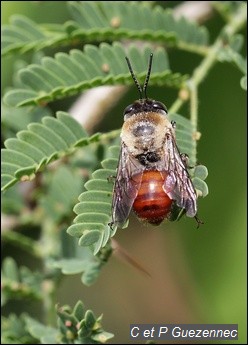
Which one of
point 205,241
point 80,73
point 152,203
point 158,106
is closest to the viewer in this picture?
point 152,203

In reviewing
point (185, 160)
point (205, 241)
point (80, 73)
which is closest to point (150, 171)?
point (185, 160)

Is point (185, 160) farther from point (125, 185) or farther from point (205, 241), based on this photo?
point (205, 241)

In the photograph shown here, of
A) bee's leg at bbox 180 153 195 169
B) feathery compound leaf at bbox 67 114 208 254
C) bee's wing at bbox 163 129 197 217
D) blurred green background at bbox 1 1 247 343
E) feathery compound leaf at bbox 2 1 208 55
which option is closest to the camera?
feathery compound leaf at bbox 67 114 208 254

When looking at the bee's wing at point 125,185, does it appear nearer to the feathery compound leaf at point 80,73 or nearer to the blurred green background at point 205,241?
the feathery compound leaf at point 80,73

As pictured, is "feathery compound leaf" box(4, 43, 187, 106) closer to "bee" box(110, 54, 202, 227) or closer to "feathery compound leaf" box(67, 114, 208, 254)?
"bee" box(110, 54, 202, 227)

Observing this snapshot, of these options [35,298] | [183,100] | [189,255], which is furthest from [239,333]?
[183,100]

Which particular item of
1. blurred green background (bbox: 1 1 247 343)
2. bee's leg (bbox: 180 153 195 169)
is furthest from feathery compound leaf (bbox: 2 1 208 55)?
bee's leg (bbox: 180 153 195 169)

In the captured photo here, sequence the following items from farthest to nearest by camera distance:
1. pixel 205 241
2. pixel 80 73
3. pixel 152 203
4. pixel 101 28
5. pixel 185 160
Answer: pixel 205 241
pixel 101 28
pixel 80 73
pixel 185 160
pixel 152 203
